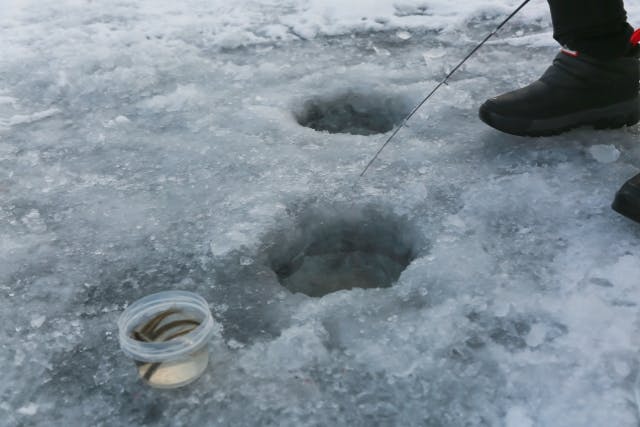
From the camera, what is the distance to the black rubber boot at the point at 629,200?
1.66 metres

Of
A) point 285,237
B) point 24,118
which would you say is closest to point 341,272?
point 285,237

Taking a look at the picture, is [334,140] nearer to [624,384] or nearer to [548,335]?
[548,335]

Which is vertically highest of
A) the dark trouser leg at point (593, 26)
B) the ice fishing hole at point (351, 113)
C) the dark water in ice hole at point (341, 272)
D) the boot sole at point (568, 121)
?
the dark trouser leg at point (593, 26)

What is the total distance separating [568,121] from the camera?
84.3 inches

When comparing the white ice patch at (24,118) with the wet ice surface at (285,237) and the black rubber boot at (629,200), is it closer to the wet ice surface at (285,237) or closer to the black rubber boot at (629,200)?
the wet ice surface at (285,237)

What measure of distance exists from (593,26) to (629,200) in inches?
24.1

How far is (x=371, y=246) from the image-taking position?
1.87 meters

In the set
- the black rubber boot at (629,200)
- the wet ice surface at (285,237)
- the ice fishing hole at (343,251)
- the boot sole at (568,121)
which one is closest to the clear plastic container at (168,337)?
the wet ice surface at (285,237)

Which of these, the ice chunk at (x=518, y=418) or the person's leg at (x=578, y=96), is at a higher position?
the person's leg at (x=578, y=96)

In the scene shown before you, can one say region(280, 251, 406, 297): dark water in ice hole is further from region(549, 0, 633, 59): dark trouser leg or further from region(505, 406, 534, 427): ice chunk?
region(549, 0, 633, 59): dark trouser leg

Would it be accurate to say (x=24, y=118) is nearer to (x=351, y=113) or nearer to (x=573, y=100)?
(x=351, y=113)

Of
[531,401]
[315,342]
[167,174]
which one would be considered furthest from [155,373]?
[167,174]

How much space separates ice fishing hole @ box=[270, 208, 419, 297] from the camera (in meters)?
1.81

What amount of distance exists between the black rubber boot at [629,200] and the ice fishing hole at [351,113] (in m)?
1.00
